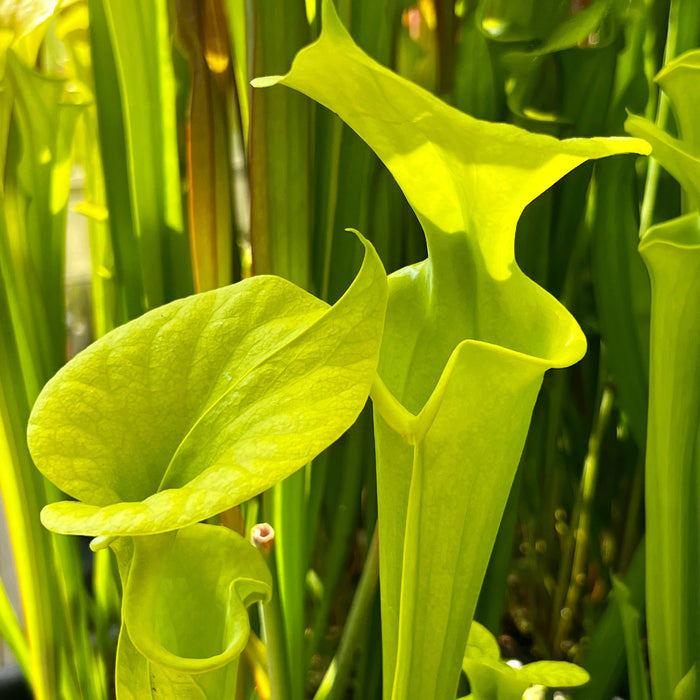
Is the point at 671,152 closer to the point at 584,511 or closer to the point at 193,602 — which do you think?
the point at 193,602

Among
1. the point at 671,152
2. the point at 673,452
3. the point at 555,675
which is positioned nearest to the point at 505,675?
the point at 555,675

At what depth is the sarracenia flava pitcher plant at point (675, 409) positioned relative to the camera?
275 millimetres

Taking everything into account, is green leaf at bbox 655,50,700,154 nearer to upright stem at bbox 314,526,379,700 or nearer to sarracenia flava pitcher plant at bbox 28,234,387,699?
sarracenia flava pitcher plant at bbox 28,234,387,699

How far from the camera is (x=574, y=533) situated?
646 mm

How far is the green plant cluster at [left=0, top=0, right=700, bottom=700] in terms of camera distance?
0.22m

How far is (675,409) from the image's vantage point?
324 mm

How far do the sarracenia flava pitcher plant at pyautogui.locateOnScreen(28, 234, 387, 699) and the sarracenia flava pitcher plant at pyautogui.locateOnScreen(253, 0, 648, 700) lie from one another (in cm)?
3

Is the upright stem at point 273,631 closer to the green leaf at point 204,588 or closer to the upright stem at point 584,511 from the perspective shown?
the green leaf at point 204,588

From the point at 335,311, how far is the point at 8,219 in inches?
11.9

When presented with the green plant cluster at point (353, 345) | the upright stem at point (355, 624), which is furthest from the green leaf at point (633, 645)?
the upright stem at point (355, 624)

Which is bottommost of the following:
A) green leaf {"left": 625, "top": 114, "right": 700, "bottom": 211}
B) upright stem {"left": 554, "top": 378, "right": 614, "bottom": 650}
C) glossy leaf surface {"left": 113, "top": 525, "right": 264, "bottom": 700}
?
upright stem {"left": 554, "top": 378, "right": 614, "bottom": 650}

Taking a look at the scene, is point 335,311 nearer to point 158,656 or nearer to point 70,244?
point 158,656

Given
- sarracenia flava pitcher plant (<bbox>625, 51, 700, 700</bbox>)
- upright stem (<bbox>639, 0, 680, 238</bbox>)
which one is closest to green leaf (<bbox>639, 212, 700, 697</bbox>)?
sarracenia flava pitcher plant (<bbox>625, 51, 700, 700</bbox>)

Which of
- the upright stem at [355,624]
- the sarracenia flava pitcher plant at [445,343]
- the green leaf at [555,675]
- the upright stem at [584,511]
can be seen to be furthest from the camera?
the upright stem at [584,511]
